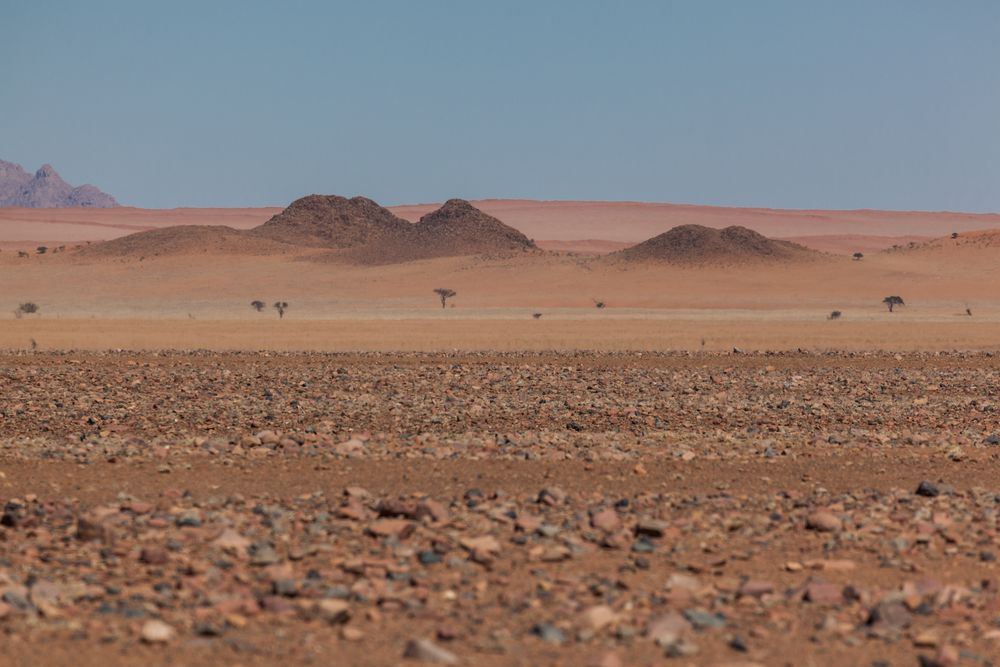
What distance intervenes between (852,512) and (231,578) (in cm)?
565

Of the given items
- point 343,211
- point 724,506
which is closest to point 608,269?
point 343,211

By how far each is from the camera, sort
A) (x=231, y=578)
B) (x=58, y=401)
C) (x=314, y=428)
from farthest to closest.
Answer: (x=58, y=401), (x=314, y=428), (x=231, y=578)

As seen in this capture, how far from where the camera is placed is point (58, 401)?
20281mm

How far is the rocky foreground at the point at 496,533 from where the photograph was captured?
7.85 meters

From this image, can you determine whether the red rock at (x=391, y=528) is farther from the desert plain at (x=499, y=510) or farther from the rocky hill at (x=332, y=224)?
the rocky hill at (x=332, y=224)

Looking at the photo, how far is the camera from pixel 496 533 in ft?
34.3

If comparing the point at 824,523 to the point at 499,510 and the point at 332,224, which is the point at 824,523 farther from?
the point at 332,224

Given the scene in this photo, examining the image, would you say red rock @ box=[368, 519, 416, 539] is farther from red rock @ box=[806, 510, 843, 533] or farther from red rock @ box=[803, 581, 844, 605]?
red rock @ box=[806, 510, 843, 533]

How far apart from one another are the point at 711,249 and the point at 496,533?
116m

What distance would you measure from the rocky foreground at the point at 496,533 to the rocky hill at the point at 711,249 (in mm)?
102568

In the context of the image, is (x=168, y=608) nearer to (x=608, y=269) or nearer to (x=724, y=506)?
(x=724, y=506)

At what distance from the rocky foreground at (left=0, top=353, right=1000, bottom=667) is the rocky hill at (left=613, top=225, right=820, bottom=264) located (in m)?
103

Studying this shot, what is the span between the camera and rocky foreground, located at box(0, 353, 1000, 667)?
7.85 meters

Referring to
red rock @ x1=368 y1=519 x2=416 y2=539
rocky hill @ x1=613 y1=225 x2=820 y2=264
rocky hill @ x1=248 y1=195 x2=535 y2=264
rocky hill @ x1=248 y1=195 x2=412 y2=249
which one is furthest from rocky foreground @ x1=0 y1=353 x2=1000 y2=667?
rocky hill @ x1=248 y1=195 x2=412 y2=249
